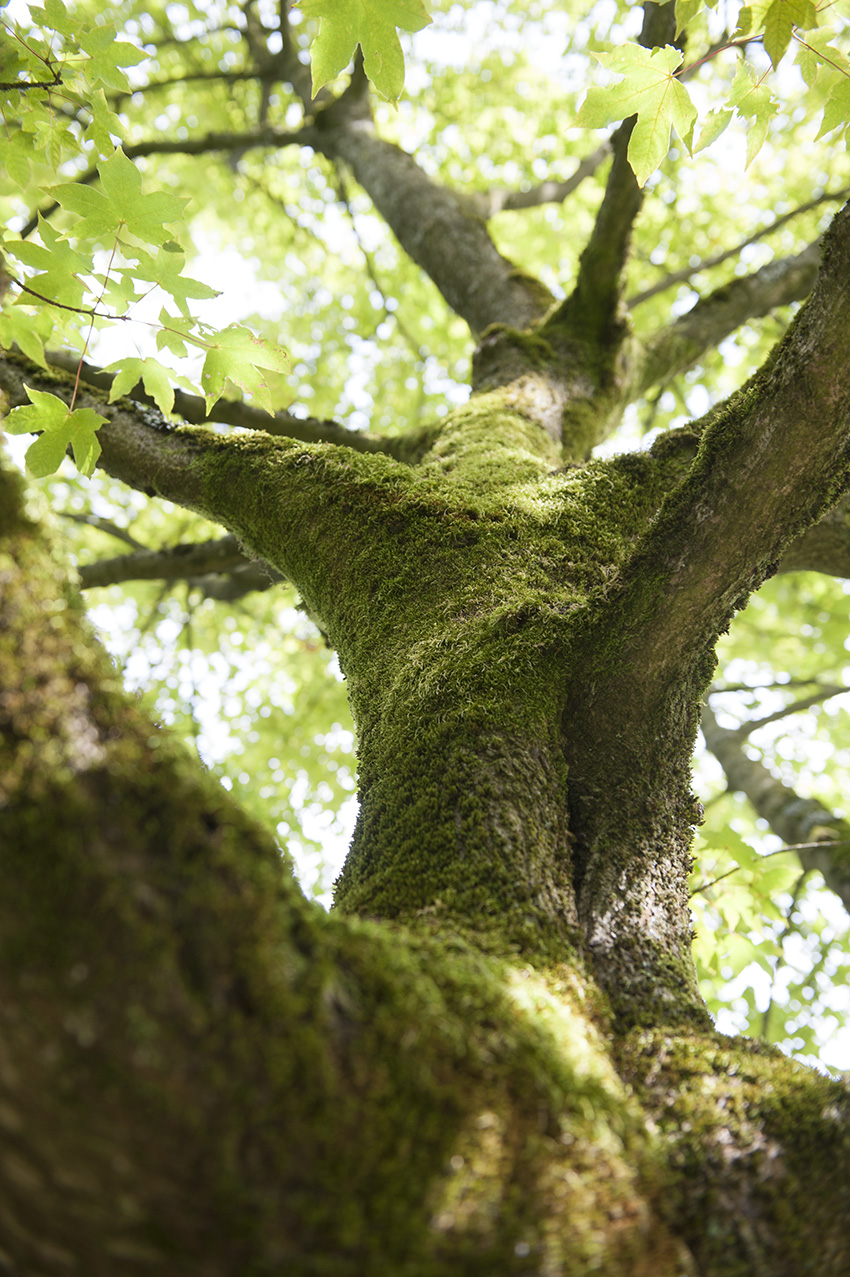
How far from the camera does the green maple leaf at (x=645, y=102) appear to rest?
1973 mm

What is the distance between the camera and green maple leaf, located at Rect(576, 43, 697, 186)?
1973 mm

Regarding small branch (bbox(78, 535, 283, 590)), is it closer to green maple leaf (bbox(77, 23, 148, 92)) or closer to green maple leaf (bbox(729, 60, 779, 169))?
green maple leaf (bbox(77, 23, 148, 92))

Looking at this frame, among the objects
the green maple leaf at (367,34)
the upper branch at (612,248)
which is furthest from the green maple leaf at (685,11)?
the upper branch at (612,248)

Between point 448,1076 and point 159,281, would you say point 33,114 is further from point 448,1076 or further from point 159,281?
point 448,1076

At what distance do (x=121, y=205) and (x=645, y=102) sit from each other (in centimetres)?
147

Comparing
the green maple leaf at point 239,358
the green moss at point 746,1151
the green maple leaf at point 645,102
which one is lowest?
the green moss at point 746,1151

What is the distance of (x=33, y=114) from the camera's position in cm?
247

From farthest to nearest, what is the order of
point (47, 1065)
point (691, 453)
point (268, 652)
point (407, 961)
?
1. point (268, 652)
2. point (691, 453)
3. point (407, 961)
4. point (47, 1065)

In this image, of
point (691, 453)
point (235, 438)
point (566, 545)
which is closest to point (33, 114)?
point (235, 438)

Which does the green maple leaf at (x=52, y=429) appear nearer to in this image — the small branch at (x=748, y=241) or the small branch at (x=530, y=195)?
the small branch at (x=748, y=241)

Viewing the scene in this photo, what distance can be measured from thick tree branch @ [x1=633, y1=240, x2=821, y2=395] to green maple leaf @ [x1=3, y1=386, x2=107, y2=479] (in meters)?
3.30

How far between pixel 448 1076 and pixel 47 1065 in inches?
20.0

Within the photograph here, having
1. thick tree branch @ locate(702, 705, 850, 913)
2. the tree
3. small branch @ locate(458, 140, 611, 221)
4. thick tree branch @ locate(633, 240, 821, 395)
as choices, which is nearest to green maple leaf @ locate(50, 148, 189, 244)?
the tree

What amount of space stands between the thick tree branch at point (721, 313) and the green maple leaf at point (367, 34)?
2.73 metres
